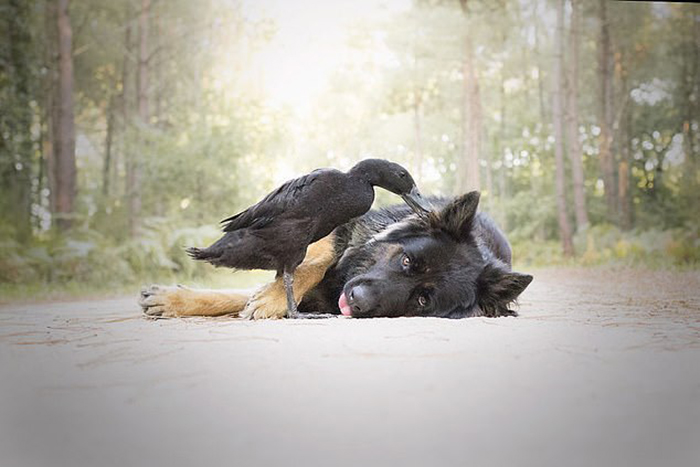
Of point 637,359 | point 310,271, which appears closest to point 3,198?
point 310,271

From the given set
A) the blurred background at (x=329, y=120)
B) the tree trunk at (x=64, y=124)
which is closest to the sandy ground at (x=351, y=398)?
the blurred background at (x=329, y=120)

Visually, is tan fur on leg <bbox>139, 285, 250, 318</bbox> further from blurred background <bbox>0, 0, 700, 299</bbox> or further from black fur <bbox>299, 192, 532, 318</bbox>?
blurred background <bbox>0, 0, 700, 299</bbox>

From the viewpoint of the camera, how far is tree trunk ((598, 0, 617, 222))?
570 cm

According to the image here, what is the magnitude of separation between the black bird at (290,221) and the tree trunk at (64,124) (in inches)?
113

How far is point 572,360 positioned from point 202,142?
3.79 m

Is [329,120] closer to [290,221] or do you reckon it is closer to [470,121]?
[470,121]

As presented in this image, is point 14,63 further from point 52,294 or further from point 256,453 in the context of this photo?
point 256,453

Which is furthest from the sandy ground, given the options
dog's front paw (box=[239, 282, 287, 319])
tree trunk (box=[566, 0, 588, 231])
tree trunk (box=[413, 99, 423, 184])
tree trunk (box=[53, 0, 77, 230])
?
tree trunk (box=[566, 0, 588, 231])

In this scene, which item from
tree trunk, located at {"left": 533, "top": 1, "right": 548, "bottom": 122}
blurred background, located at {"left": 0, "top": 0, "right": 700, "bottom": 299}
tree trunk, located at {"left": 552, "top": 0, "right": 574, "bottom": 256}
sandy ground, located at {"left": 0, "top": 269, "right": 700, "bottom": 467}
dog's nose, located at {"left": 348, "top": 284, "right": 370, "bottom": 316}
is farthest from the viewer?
tree trunk, located at {"left": 533, "top": 1, "right": 548, "bottom": 122}

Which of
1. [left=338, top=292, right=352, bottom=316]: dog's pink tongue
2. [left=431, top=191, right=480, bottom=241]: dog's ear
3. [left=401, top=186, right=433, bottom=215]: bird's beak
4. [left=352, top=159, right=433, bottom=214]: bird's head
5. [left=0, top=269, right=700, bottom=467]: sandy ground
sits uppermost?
[left=352, top=159, right=433, bottom=214]: bird's head

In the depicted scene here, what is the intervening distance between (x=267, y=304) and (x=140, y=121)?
311 centimetres

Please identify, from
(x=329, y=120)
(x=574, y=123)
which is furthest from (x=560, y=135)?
(x=329, y=120)

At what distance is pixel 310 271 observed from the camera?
2.34m

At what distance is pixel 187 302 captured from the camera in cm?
223
